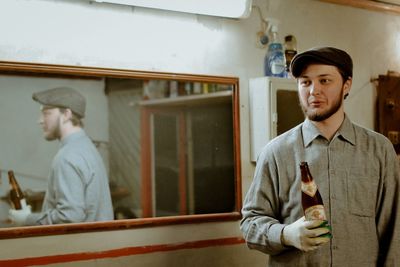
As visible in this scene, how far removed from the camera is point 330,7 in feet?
8.84

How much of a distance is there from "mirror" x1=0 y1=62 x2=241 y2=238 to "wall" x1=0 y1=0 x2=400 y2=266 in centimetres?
5

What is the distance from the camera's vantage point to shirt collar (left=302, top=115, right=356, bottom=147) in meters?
1.75

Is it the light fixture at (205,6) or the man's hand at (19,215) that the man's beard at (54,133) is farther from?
the light fixture at (205,6)

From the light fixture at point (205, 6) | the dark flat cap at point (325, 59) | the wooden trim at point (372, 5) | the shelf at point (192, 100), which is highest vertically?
the wooden trim at point (372, 5)

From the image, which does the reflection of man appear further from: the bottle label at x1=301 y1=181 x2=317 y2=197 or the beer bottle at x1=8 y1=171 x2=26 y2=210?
the bottle label at x1=301 y1=181 x2=317 y2=197

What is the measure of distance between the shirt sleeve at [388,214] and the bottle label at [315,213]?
301 mm

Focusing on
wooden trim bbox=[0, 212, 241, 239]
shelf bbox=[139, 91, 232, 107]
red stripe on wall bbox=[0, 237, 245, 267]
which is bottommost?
red stripe on wall bbox=[0, 237, 245, 267]

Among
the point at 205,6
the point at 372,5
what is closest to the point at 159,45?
the point at 205,6

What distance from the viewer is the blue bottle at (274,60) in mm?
2393

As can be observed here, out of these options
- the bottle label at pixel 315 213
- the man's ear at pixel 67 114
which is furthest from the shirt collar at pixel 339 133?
the man's ear at pixel 67 114

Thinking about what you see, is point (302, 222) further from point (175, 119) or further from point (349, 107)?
point (349, 107)

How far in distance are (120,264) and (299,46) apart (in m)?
1.48

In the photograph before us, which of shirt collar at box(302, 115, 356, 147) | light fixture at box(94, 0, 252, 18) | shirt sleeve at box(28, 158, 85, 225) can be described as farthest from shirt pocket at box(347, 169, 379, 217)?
shirt sleeve at box(28, 158, 85, 225)

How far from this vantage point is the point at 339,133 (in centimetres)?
175
